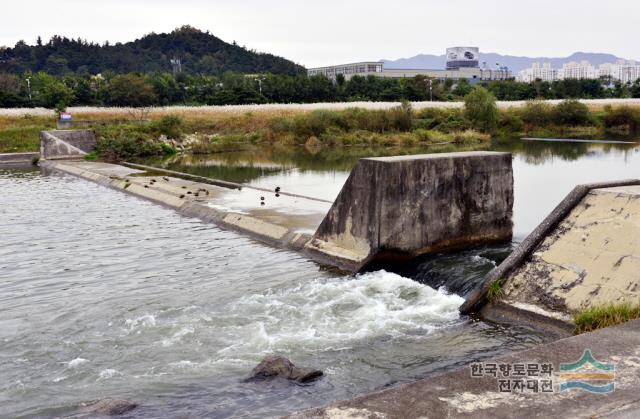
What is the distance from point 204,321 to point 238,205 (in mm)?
7978

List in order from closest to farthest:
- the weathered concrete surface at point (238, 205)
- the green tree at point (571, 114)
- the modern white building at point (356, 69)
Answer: the weathered concrete surface at point (238, 205)
the green tree at point (571, 114)
the modern white building at point (356, 69)

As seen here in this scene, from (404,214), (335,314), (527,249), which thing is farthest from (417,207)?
(335,314)

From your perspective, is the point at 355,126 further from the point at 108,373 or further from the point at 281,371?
the point at 281,371

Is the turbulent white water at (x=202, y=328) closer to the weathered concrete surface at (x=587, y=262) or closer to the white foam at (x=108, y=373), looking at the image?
the white foam at (x=108, y=373)

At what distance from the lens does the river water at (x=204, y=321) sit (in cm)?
619

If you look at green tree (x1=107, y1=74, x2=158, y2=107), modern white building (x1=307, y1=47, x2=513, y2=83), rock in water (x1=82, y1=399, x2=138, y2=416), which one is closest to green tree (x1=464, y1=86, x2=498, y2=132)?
green tree (x1=107, y1=74, x2=158, y2=107)

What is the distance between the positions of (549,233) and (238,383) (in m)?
4.45

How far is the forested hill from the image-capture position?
354ft

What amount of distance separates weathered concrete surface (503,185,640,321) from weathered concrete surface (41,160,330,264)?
4.82 meters

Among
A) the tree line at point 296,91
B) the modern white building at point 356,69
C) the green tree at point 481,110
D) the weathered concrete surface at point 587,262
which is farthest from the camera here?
the modern white building at point 356,69

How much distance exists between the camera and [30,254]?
12.4 meters

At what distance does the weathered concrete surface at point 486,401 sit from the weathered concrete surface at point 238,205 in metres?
7.80

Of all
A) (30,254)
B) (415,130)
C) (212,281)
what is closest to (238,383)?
(212,281)

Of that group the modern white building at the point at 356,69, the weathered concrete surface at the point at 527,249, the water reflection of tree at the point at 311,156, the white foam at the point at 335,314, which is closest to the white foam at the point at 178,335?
the white foam at the point at 335,314
